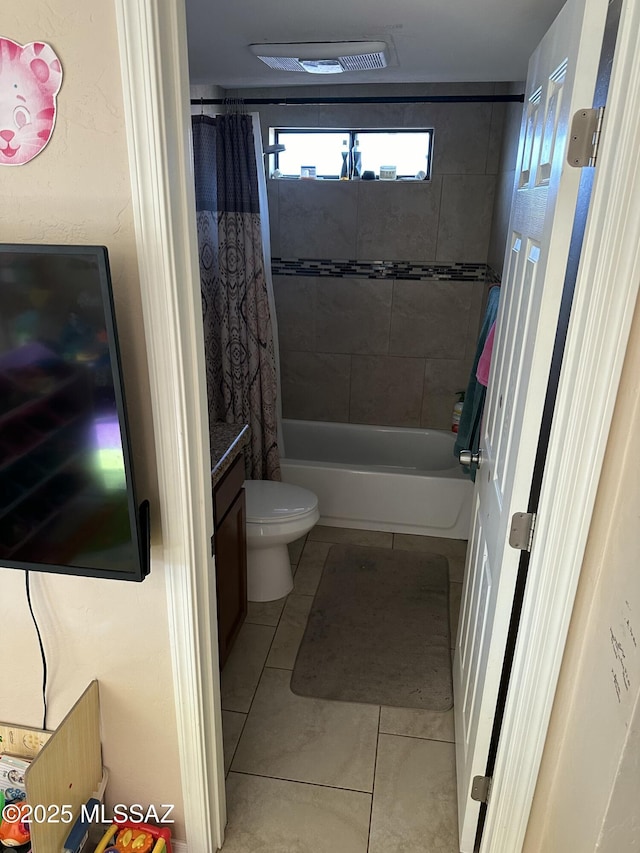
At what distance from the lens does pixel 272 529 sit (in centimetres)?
258

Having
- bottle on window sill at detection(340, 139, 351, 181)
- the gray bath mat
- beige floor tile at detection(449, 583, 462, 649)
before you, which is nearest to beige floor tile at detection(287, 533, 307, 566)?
the gray bath mat

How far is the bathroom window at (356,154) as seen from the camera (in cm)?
347

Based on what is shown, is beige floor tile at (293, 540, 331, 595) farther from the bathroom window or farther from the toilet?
the bathroom window

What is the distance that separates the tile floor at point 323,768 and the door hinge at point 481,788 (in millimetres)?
241

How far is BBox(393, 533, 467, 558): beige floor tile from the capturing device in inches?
124

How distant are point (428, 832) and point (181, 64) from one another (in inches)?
78.7

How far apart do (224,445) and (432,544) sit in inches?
59.6

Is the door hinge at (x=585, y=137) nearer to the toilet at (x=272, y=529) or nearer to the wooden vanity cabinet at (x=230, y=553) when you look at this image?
the wooden vanity cabinet at (x=230, y=553)

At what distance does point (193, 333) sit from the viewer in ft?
4.10

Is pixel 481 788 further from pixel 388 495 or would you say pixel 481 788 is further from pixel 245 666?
pixel 388 495

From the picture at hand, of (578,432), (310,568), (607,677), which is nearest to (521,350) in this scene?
(578,432)

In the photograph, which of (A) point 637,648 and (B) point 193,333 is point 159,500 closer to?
(B) point 193,333

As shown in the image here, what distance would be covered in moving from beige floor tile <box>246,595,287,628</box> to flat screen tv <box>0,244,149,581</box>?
4.63ft

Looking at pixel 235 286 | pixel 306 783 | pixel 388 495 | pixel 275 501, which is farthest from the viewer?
pixel 388 495
